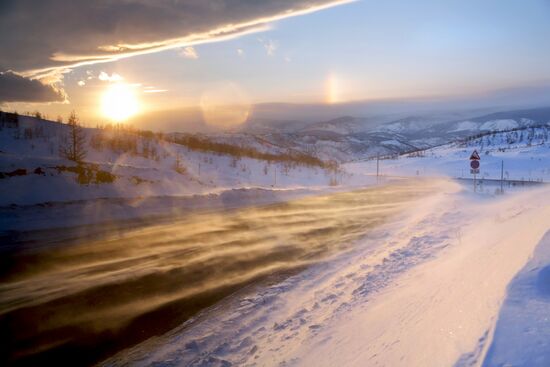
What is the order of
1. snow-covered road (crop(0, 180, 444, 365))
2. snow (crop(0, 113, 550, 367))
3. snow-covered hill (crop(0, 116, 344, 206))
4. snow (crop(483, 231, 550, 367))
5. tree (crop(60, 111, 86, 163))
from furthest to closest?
tree (crop(60, 111, 86, 163)) → snow-covered hill (crop(0, 116, 344, 206)) → snow-covered road (crop(0, 180, 444, 365)) → snow (crop(0, 113, 550, 367)) → snow (crop(483, 231, 550, 367))

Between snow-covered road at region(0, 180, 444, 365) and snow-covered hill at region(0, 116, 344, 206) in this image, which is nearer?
snow-covered road at region(0, 180, 444, 365)

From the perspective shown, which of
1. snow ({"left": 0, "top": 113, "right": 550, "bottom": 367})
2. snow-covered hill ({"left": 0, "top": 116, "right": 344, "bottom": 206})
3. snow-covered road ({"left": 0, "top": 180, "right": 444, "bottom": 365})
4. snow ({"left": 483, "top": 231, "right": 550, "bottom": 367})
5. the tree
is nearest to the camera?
snow ({"left": 483, "top": 231, "right": 550, "bottom": 367})

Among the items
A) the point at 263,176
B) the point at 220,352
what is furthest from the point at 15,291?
the point at 263,176

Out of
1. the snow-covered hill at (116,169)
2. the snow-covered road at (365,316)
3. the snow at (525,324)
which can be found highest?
the snow-covered hill at (116,169)

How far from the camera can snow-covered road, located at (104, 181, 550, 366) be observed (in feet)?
14.9

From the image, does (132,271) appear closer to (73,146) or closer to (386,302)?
(386,302)

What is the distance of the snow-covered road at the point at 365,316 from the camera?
4.54 m

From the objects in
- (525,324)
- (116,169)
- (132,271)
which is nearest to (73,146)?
(116,169)

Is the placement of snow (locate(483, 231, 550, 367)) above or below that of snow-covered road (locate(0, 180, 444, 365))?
above

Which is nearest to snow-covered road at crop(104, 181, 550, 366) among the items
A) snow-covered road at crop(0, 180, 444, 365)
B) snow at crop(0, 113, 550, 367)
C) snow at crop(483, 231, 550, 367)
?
snow at crop(0, 113, 550, 367)

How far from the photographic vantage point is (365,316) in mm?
5703

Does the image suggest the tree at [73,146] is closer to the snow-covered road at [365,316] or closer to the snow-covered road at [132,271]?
the snow-covered road at [132,271]

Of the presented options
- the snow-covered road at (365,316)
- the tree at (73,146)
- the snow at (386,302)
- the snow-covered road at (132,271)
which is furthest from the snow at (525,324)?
the tree at (73,146)

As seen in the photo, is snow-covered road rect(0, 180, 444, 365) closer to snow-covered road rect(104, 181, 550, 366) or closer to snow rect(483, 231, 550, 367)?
snow-covered road rect(104, 181, 550, 366)
